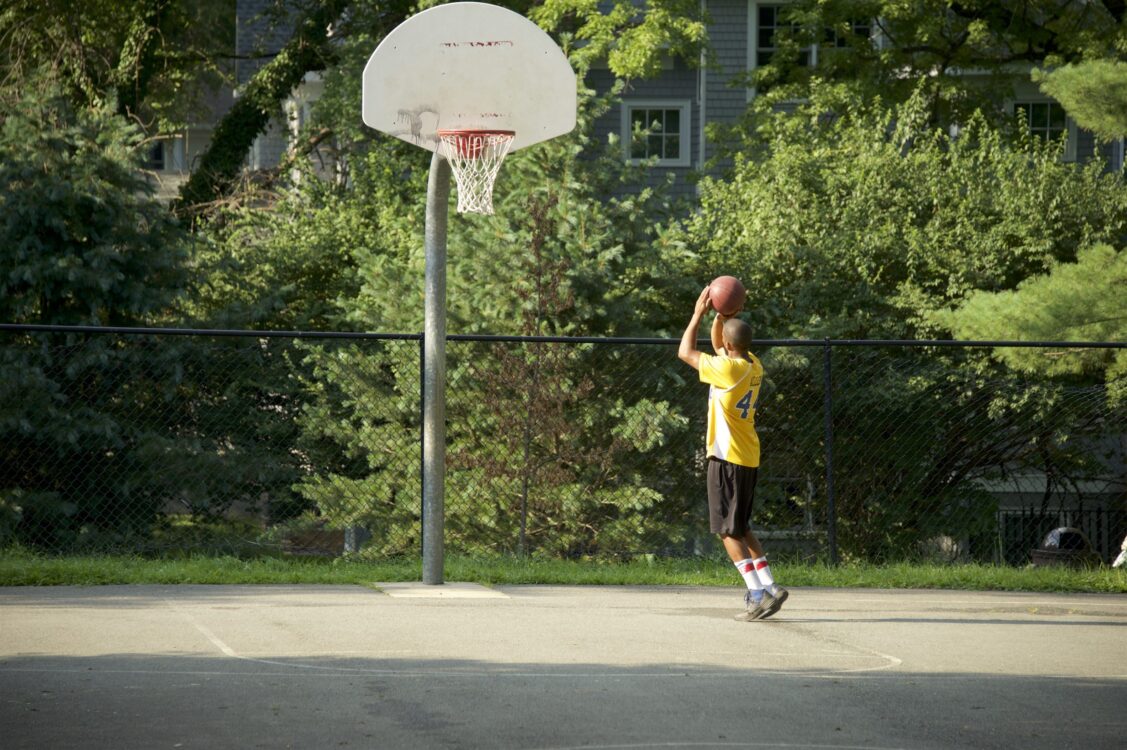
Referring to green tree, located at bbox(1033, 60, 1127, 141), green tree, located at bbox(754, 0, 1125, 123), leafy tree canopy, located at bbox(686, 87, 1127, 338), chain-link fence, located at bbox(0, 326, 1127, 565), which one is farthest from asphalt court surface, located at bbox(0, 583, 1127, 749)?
green tree, located at bbox(754, 0, 1125, 123)

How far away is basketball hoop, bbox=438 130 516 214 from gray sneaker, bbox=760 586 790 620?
3.54 metres

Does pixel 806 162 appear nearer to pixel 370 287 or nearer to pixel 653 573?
pixel 370 287

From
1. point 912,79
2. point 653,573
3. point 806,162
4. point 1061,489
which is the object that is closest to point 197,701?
point 653,573

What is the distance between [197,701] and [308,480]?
888cm

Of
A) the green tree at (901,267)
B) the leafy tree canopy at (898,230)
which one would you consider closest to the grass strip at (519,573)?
the green tree at (901,267)

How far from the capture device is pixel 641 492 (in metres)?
14.4

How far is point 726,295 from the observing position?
8.38m

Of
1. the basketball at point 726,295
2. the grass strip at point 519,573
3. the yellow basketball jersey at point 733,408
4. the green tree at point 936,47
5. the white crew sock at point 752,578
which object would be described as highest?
the green tree at point 936,47

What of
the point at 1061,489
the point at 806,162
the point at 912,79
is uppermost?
the point at 912,79

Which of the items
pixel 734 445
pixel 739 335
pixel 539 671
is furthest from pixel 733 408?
pixel 539 671

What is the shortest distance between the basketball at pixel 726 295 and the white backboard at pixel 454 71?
221 centimetres

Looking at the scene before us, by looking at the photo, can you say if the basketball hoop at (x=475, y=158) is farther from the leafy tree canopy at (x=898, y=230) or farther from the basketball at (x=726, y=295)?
→ the leafy tree canopy at (x=898, y=230)

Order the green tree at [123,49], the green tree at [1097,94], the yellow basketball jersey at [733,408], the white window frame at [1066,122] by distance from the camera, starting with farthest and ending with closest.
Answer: the white window frame at [1066,122] < the green tree at [123,49] < the green tree at [1097,94] < the yellow basketball jersey at [733,408]

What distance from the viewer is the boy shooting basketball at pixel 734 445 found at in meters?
8.23
